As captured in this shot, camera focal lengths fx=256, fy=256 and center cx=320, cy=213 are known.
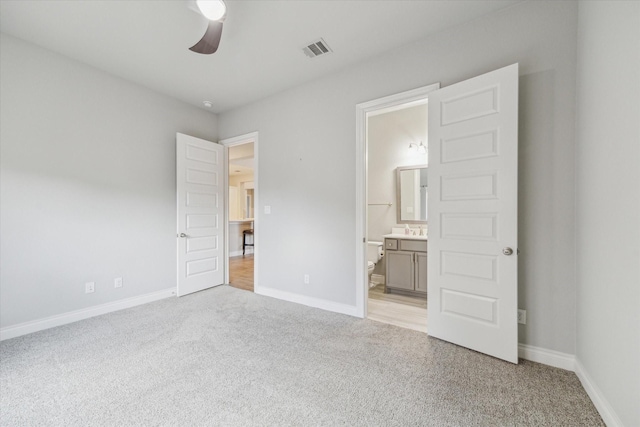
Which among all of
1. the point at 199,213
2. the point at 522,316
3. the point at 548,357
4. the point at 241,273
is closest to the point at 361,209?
the point at 522,316

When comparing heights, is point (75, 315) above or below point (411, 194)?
below

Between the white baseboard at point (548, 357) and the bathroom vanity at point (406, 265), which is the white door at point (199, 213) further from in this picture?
the white baseboard at point (548, 357)

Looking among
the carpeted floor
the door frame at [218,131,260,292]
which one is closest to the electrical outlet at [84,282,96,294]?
the carpeted floor

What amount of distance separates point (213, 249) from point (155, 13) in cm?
290

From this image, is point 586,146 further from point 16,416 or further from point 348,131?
point 16,416

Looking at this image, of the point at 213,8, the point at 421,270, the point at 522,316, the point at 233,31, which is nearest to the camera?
the point at 213,8

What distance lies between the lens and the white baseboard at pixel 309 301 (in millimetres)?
2891

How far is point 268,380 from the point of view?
1731 mm

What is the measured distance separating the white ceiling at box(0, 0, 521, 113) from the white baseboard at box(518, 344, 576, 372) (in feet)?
8.81

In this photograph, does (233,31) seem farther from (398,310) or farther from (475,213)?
(398,310)

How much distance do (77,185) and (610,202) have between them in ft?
14.5

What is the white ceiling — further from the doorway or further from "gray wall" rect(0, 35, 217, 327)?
the doorway

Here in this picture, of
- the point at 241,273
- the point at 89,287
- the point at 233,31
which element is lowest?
the point at 241,273

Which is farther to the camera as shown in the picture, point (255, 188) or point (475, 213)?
point (255, 188)
